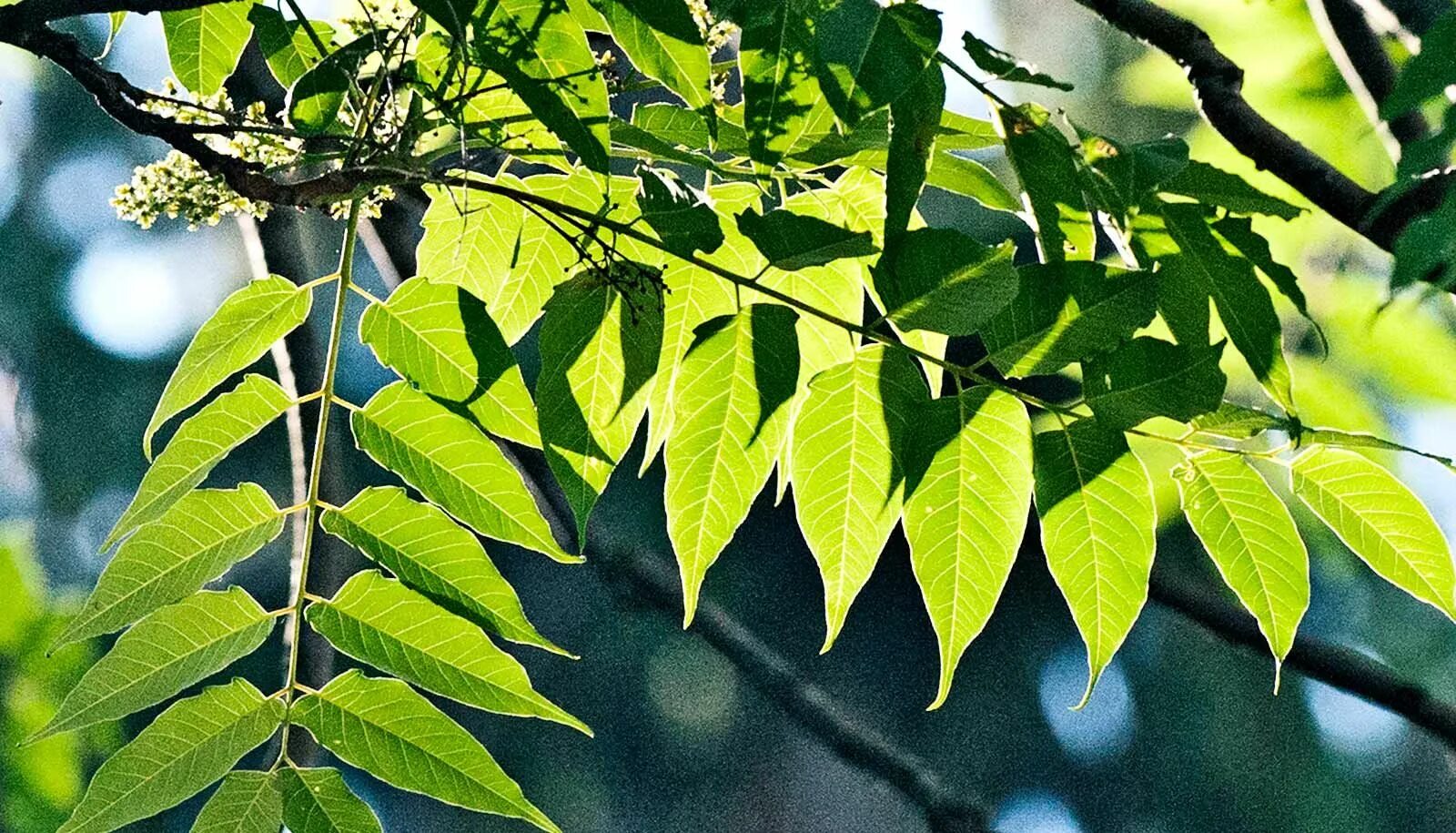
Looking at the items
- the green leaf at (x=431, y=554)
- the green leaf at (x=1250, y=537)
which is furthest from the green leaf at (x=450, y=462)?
the green leaf at (x=1250, y=537)

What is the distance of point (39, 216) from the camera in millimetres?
3295

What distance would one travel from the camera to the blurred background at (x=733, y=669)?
231 cm

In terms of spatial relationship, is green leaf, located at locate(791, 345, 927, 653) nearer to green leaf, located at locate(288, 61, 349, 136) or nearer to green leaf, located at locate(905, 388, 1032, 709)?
green leaf, located at locate(905, 388, 1032, 709)

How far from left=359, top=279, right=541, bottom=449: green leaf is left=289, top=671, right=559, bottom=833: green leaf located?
11 centimetres

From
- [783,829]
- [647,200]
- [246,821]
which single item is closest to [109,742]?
[783,829]

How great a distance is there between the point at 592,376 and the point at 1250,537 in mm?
240

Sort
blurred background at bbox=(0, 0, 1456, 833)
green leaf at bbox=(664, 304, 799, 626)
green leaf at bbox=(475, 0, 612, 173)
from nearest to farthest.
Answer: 1. green leaf at bbox=(475, 0, 612, 173)
2. green leaf at bbox=(664, 304, 799, 626)
3. blurred background at bbox=(0, 0, 1456, 833)

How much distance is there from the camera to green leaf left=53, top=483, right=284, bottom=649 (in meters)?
0.43

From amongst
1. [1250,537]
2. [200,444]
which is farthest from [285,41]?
[1250,537]

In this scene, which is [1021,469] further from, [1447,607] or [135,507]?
[135,507]

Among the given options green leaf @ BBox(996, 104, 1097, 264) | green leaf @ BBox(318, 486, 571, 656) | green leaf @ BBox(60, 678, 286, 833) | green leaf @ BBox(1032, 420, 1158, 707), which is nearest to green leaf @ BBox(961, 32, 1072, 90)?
green leaf @ BBox(996, 104, 1097, 264)

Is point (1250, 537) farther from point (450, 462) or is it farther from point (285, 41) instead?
point (285, 41)

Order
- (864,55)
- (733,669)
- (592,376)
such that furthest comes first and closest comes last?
(733,669) < (592,376) < (864,55)

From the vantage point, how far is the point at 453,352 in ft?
1.48
